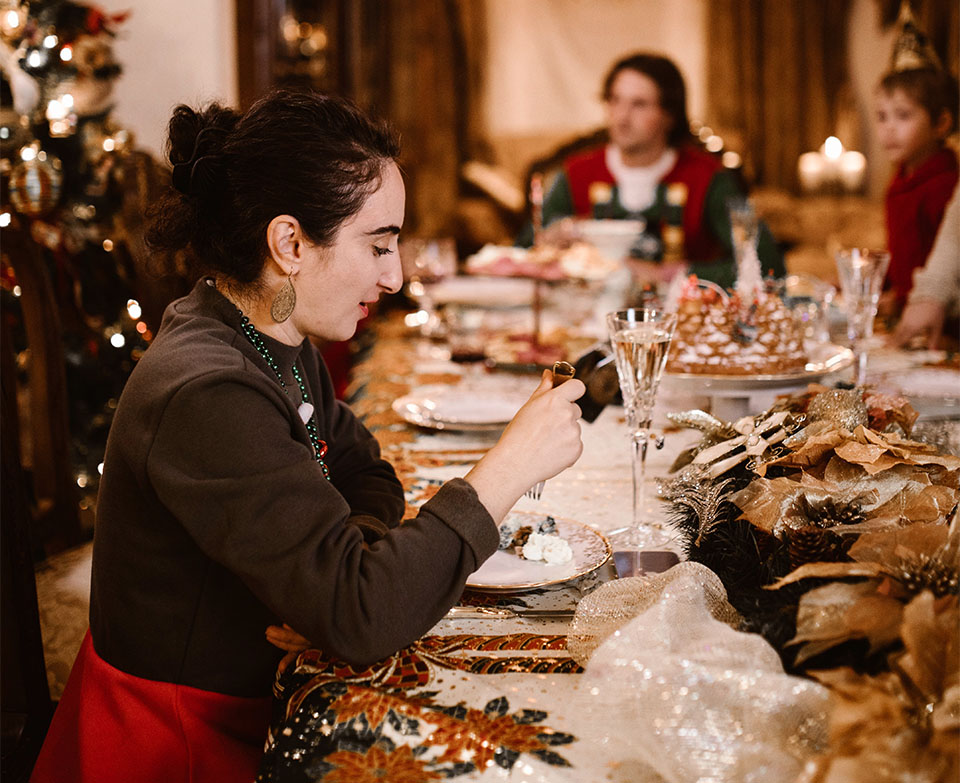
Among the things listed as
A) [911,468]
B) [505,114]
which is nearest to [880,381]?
[911,468]

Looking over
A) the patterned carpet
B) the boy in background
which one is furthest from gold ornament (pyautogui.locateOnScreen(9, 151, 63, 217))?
the boy in background

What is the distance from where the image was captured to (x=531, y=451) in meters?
1.07

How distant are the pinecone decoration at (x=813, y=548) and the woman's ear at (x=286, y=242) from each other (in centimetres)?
64

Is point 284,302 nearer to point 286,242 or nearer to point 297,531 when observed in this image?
point 286,242

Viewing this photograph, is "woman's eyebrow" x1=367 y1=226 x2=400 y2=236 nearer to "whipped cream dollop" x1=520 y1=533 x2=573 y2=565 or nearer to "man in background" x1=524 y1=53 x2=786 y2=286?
"whipped cream dollop" x1=520 y1=533 x2=573 y2=565

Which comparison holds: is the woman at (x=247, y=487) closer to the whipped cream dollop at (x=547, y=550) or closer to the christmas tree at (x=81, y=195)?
the whipped cream dollop at (x=547, y=550)

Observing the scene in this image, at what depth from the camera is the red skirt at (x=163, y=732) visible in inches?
44.5

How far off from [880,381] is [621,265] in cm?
128

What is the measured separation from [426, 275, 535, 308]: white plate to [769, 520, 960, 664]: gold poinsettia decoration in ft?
6.93

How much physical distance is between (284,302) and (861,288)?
1.22 metres

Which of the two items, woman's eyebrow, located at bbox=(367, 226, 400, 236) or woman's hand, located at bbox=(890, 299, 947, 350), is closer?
woman's eyebrow, located at bbox=(367, 226, 400, 236)

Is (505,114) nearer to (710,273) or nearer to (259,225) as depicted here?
(710,273)

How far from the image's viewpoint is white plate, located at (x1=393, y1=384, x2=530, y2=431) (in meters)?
1.80

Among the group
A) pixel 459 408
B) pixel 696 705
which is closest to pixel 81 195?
pixel 459 408
